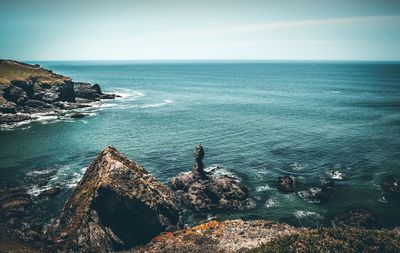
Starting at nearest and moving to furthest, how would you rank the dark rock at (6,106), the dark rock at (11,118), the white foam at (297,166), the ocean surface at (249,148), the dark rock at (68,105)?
the ocean surface at (249,148) < the white foam at (297,166) < the dark rock at (11,118) < the dark rock at (6,106) < the dark rock at (68,105)

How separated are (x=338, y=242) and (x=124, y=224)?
77.8 ft

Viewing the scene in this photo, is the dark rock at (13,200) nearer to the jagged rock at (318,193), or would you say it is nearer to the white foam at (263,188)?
the white foam at (263,188)

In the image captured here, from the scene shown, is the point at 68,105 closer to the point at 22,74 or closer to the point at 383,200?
the point at 22,74

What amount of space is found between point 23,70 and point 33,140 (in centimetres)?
6339

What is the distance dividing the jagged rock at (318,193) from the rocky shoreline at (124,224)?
4.50 meters

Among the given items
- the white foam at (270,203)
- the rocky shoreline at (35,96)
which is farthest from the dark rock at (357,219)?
the rocky shoreline at (35,96)

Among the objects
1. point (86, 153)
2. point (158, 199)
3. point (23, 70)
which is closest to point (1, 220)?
point (158, 199)

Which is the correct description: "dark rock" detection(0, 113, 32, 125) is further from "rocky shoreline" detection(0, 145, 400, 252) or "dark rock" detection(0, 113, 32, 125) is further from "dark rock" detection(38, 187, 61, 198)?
"rocky shoreline" detection(0, 145, 400, 252)

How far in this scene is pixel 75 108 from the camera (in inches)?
4614

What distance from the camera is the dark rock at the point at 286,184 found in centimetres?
5042

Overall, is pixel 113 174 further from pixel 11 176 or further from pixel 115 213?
pixel 11 176

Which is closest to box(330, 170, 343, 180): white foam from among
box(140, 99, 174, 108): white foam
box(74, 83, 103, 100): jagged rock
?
box(140, 99, 174, 108): white foam

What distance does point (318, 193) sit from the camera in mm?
48500

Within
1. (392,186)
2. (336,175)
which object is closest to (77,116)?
(336,175)
